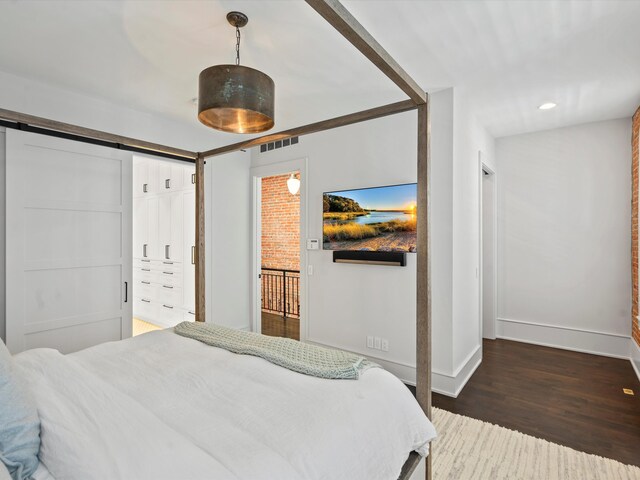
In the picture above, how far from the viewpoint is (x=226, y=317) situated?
13.8 ft

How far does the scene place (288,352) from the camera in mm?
1861

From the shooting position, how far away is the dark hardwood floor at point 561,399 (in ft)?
7.66

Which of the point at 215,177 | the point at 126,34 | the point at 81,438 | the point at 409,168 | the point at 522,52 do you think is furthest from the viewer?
the point at 215,177

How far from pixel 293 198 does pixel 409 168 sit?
3.21 metres

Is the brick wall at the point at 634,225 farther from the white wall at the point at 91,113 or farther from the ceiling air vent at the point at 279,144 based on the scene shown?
the white wall at the point at 91,113

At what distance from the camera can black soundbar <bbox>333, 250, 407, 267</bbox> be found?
3.20 meters

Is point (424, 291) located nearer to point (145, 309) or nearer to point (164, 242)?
point (164, 242)

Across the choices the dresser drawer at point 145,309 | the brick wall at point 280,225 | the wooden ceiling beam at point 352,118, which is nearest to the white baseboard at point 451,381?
the wooden ceiling beam at point 352,118

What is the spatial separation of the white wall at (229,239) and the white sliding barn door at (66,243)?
0.92m

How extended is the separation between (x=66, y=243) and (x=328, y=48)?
2.64 metres

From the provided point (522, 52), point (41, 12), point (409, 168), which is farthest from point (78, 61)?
point (522, 52)

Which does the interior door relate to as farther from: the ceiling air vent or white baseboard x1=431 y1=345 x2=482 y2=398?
white baseboard x1=431 y1=345 x2=482 y2=398

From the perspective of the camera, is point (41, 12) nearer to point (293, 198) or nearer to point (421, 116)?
point (421, 116)

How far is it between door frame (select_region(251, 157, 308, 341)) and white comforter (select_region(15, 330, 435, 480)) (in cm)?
220
